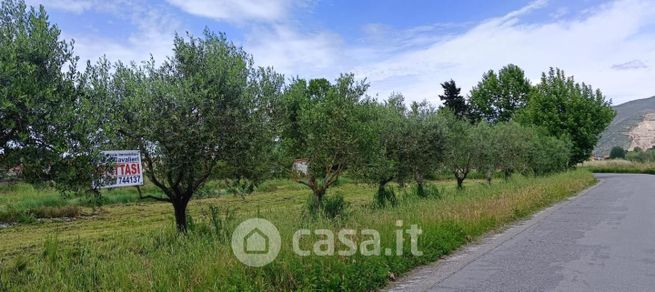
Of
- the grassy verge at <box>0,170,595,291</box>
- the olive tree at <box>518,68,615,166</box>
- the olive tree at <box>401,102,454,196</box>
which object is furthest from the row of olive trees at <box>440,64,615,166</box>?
the grassy verge at <box>0,170,595,291</box>

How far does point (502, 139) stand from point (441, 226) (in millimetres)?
23305

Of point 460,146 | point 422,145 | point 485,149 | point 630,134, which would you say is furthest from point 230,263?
point 630,134

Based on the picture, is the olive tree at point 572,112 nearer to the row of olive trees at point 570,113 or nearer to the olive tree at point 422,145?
the row of olive trees at point 570,113

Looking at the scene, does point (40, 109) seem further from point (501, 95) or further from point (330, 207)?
point (501, 95)

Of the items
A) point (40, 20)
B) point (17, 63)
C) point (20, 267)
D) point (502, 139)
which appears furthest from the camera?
point (502, 139)

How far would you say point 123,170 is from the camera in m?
8.05

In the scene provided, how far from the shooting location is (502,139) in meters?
32.4

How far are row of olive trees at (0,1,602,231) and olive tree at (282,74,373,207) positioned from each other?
→ 4 cm

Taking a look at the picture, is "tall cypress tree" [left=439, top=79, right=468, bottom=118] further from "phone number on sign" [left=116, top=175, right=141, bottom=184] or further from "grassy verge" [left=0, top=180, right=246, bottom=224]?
"phone number on sign" [left=116, top=175, right=141, bottom=184]

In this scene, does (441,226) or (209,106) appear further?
(441,226)

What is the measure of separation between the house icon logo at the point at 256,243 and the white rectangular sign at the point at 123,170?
6.22 ft

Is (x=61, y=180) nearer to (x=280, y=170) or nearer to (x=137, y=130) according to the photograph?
(x=137, y=130)

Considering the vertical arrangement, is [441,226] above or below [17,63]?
below

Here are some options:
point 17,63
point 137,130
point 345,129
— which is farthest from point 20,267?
point 345,129
